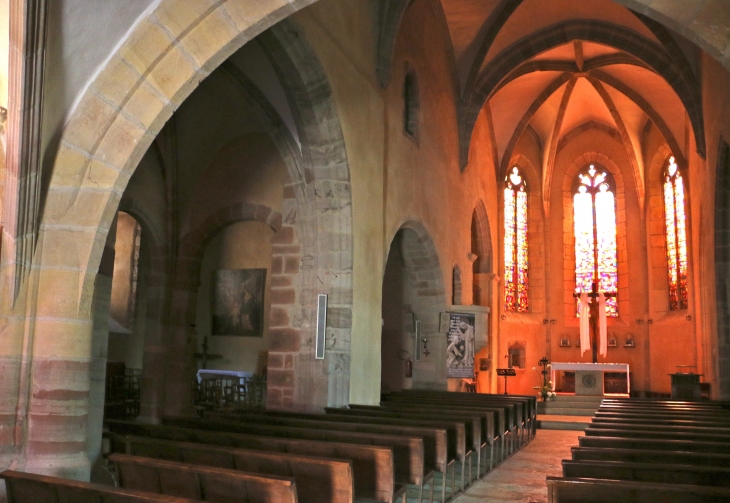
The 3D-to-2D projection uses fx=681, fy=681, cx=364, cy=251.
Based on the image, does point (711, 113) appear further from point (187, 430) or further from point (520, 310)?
point (187, 430)

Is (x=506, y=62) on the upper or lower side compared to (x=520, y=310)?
upper

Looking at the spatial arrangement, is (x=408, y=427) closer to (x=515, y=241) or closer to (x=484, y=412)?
(x=484, y=412)

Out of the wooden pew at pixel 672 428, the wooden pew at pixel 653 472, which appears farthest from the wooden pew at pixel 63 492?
the wooden pew at pixel 672 428

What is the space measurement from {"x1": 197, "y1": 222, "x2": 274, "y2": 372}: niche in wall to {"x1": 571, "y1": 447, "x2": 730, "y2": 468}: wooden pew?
8830 millimetres

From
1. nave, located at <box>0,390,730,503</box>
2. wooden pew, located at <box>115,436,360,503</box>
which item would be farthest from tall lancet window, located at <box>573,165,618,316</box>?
wooden pew, located at <box>115,436,360,503</box>

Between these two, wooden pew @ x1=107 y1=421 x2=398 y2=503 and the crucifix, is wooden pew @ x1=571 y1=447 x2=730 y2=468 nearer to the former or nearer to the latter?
wooden pew @ x1=107 y1=421 x2=398 y2=503

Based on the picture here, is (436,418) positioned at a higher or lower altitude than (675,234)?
lower

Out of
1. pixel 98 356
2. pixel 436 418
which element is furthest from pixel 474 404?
pixel 98 356

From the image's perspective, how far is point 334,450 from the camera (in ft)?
15.6

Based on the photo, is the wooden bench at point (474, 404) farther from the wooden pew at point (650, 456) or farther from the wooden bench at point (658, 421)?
the wooden pew at point (650, 456)

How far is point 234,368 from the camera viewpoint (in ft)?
42.2

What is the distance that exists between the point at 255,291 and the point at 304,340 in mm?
4056

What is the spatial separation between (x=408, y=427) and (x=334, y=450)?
1.31 m

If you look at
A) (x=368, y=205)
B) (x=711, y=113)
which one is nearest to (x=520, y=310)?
(x=711, y=113)
